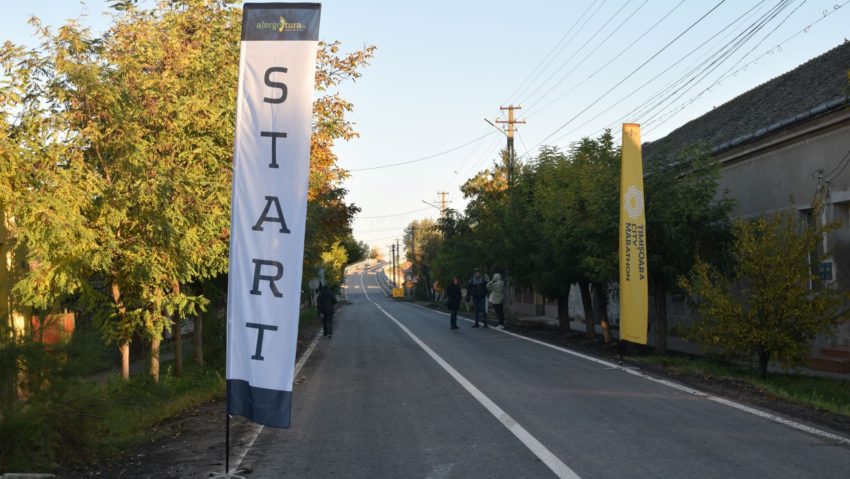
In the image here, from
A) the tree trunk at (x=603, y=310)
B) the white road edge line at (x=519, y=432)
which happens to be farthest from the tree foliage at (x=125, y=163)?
the tree trunk at (x=603, y=310)

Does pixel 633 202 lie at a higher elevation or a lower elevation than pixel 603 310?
higher

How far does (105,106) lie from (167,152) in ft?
3.98

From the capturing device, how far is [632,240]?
1520 centimetres

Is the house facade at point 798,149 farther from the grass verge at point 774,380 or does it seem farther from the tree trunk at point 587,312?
the tree trunk at point 587,312

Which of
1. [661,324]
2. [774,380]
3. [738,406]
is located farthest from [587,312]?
[738,406]

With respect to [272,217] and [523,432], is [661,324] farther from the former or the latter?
[272,217]

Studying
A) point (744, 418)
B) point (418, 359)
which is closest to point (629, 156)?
point (418, 359)

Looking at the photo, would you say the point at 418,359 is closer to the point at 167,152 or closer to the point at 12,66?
the point at 167,152

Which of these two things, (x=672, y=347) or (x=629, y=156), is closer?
(x=629, y=156)

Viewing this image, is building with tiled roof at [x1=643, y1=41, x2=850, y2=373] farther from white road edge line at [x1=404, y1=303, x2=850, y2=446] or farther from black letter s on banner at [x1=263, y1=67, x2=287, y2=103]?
black letter s on banner at [x1=263, y1=67, x2=287, y2=103]

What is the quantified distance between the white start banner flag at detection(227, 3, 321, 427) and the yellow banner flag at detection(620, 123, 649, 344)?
958cm

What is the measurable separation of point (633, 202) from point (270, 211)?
9.97 meters

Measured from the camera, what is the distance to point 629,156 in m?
15.1

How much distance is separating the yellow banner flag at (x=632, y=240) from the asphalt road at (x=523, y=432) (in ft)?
4.88
